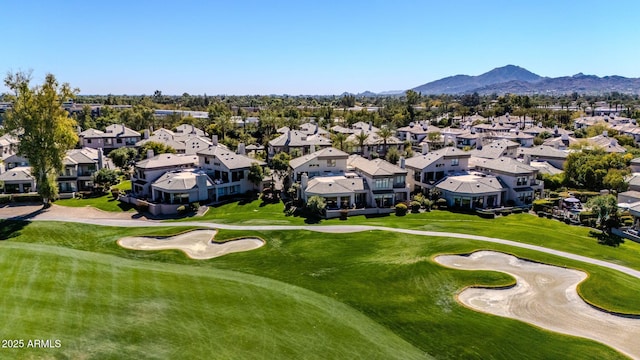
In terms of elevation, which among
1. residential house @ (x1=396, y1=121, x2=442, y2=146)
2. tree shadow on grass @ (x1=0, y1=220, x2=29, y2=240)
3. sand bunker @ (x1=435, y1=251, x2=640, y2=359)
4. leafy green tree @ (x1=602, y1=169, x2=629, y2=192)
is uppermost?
residential house @ (x1=396, y1=121, x2=442, y2=146)

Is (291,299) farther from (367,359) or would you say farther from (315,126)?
(315,126)

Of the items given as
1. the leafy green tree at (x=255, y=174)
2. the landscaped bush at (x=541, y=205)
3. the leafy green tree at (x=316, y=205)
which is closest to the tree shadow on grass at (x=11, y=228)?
the leafy green tree at (x=255, y=174)

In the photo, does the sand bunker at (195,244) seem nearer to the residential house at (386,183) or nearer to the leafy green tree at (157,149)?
the residential house at (386,183)

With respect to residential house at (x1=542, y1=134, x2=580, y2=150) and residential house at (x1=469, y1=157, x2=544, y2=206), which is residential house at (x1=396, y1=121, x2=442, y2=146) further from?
residential house at (x1=469, y1=157, x2=544, y2=206)

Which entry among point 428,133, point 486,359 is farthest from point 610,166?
point 486,359

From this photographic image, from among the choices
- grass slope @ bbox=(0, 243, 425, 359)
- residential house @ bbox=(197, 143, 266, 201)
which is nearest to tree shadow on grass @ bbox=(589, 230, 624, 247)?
grass slope @ bbox=(0, 243, 425, 359)

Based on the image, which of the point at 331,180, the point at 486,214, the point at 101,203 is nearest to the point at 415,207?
the point at 486,214
